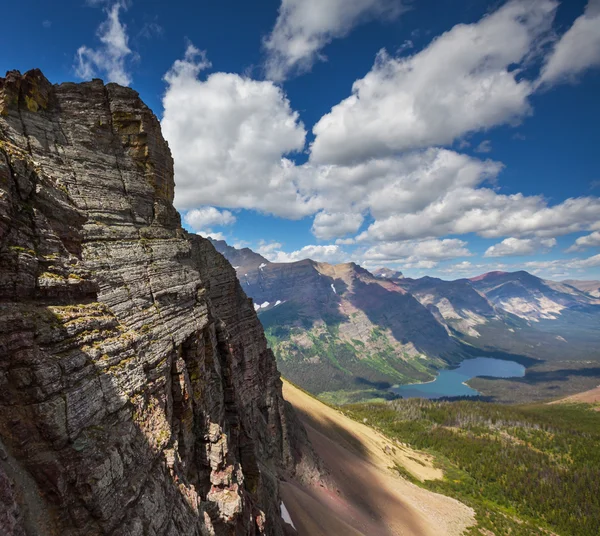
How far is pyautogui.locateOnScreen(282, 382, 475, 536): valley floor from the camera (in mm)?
37656

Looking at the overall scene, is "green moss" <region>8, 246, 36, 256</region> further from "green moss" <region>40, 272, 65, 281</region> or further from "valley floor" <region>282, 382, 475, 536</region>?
"valley floor" <region>282, 382, 475, 536</region>

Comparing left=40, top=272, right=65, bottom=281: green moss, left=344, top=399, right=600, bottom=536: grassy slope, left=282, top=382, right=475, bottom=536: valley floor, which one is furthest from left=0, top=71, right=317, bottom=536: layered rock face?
left=344, top=399, right=600, bottom=536: grassy slope

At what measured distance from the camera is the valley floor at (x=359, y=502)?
124ft

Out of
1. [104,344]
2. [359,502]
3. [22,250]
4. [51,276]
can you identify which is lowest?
[359,502]

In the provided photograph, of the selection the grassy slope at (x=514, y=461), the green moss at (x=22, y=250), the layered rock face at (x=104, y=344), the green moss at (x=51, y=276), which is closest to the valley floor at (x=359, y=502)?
the grassy slope at (x=514, y=461)

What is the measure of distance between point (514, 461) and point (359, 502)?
11286 centimetres

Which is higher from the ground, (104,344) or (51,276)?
(51,276)

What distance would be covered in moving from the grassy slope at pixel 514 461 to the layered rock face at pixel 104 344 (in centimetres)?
7779

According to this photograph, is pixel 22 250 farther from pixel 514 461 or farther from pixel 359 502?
pixel 514 461

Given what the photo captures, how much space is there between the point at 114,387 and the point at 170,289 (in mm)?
8255

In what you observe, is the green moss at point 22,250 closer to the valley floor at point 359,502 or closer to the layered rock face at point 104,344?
the layered rock face at point 104,344

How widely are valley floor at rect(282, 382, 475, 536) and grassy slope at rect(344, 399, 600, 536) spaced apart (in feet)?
30.4

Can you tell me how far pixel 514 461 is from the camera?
125 m

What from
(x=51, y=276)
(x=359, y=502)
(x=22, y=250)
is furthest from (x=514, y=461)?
(x=22, y=250)
